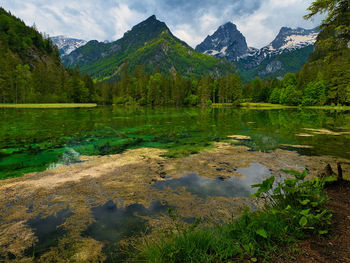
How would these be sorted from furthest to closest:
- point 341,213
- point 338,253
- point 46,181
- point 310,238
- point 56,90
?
point 56,90 < point 46,181 < point 341,213 < point 310,238 < point 338,253

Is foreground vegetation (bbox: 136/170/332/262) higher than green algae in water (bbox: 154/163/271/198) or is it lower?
higher

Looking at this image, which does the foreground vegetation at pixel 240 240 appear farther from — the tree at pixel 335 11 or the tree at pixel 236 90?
the tree at pixel 236 90

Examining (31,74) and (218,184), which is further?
(31,74)

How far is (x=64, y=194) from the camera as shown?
636cm

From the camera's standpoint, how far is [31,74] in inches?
3615

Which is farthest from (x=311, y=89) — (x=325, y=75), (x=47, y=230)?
(x=47, y=230)

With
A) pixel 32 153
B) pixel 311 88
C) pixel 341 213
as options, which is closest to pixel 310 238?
pixel 341 213

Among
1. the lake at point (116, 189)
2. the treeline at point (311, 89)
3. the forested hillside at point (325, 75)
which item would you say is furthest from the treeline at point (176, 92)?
the lake at point (116, 189)

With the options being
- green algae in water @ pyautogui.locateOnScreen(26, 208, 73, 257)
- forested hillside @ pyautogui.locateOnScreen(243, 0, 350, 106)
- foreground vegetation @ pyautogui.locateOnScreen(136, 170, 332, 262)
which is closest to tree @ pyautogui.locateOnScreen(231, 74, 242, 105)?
forested hillside @ pyautogui.locateOnScreen(243, 0, 350, 106)

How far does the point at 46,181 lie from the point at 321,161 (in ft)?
43.8

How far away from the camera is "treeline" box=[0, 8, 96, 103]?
7806 centimetres

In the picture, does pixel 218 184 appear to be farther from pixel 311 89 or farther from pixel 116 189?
pixel 311 89

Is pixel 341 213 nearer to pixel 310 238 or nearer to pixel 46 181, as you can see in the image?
pixel 310 238

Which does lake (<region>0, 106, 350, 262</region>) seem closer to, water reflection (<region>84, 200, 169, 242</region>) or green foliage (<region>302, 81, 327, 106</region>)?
water reflection (<region>84, 200, 169, 242</region>)
